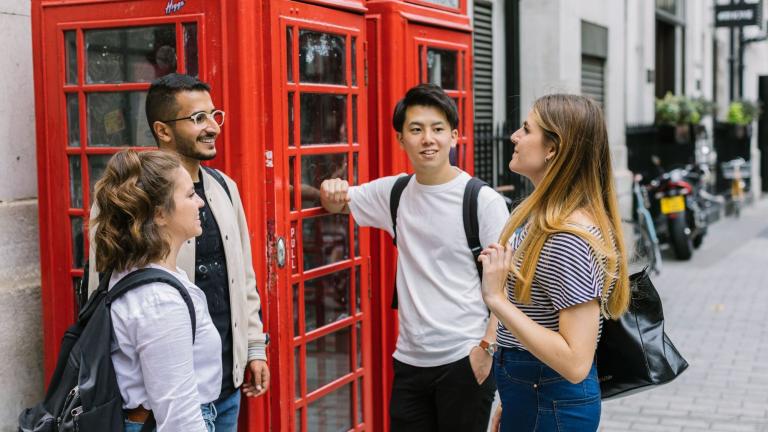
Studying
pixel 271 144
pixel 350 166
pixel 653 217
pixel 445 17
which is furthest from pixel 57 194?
pixel 653 217

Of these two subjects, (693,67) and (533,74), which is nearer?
(533,74)

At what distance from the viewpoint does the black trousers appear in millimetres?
4031

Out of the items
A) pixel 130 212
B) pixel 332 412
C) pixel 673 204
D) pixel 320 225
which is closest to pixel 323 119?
pixel 320 225

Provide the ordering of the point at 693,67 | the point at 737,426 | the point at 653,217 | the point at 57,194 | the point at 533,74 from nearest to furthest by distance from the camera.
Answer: the point at 57,194 < the point at 737,426 < the point at 533,74 < the point at 653,217 < the point at 693,67

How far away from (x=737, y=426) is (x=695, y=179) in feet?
27.6

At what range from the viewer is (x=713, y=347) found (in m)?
8.27

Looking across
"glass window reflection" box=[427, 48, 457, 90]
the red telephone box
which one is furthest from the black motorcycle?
the red telephone box

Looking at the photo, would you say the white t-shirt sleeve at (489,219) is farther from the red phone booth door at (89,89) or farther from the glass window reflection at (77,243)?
the glass window reflection at (77,243)

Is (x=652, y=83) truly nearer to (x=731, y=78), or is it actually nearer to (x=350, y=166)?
(x=731, y=78)

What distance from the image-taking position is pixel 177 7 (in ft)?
12.3

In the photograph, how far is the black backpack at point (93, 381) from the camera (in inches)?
104

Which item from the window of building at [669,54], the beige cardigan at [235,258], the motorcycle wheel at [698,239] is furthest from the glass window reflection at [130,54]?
the window of building at [669,54]

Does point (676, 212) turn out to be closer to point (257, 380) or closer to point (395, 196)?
point (395, 196)

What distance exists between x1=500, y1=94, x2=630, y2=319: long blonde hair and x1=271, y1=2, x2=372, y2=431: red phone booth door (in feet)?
4.34
